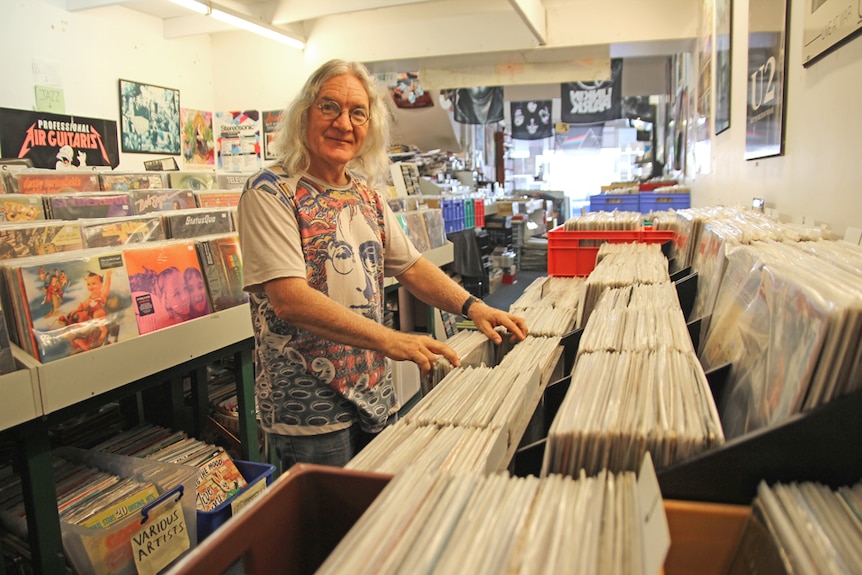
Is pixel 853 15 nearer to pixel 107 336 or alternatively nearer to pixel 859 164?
pixel 859 164

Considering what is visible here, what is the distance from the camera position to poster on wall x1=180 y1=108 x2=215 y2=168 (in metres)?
7.18

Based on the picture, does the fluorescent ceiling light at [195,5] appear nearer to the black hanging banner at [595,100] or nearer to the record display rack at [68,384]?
the record display rack at [68,384]

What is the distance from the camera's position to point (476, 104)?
8.57 m

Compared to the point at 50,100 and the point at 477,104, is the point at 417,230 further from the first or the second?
the point at 477,104

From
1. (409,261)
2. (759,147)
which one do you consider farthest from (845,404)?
(759,147)

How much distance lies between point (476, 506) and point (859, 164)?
142 centimetres

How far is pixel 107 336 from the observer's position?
1880 mm

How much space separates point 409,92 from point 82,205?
20.5ft

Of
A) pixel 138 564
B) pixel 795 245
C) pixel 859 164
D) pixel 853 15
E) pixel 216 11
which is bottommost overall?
pixel 138 564

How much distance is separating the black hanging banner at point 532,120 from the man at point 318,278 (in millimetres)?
9778

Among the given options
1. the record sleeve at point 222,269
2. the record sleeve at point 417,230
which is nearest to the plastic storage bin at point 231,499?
the record sleeve at point 222,269

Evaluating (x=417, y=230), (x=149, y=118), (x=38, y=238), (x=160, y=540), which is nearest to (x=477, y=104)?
(x=149, y=118)

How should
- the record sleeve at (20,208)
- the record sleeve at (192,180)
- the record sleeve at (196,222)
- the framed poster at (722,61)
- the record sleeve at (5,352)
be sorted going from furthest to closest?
the record sleeve at (192,180)
the framed poster at (722,61)
the record sleeve at (20,208)
the record sleeve at (196,222)
the record sleeve at (5,352)

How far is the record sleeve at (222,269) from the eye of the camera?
2318 mm
